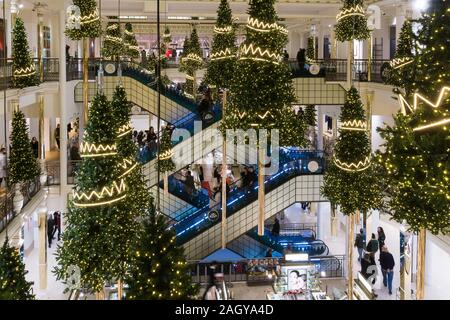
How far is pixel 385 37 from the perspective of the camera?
20422 millimetres

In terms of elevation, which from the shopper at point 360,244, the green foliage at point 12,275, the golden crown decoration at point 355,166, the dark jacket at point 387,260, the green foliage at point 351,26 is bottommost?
the shopper at point 360,244

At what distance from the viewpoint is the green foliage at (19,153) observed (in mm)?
12391

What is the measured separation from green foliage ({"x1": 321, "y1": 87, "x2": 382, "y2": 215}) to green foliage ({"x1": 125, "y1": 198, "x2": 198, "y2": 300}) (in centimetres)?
630

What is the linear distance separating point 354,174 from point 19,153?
7102 mm

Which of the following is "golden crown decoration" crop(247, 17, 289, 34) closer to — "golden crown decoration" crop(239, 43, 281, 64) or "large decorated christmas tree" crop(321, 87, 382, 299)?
"golden crown decoration" crop(239, 43, 281, 64)

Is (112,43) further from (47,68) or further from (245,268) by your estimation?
(245,268)

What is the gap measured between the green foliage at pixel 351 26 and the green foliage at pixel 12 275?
925 cm

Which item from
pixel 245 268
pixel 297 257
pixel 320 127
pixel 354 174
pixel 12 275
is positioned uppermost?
pixel 320 127

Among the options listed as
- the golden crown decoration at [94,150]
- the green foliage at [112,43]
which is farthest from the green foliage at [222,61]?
the green foliage at [112,43]

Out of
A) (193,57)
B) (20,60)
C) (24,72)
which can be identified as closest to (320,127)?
(193,57)

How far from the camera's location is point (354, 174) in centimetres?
1157

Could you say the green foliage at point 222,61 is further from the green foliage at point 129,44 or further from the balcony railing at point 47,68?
the green foliage at point 129,44

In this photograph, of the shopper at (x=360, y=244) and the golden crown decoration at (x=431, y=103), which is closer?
the golden crown decoration at (x=431, y=103)

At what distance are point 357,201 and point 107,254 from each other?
5182 millimetres
